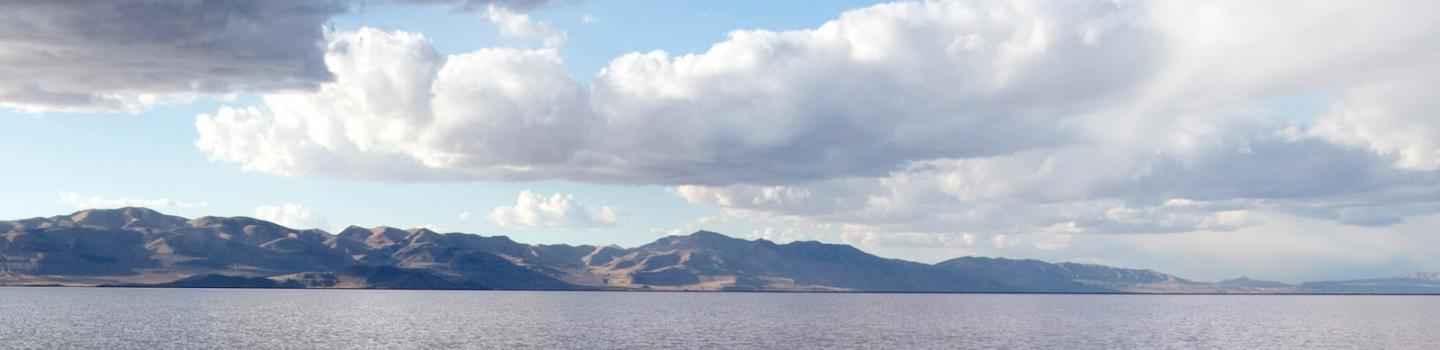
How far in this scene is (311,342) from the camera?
15538cm

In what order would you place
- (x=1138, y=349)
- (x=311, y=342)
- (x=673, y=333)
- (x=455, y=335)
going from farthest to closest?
1. (x=673, y=333)
2. (x=455, y=335)
3. (x=1138, y=349)
4. (x=311, y=342)

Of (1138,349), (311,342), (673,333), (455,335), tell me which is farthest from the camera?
(673,333)

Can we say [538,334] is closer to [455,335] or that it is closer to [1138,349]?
[455,335]

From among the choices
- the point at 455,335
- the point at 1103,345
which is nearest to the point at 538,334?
the point at 455,335

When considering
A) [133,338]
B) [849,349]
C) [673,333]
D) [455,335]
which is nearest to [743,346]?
[849,349]

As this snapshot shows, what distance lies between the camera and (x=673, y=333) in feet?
634

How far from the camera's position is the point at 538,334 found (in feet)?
604

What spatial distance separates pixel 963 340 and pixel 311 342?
94.0 metres

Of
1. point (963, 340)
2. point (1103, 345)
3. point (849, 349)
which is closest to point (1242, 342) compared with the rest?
point (1103, 345)

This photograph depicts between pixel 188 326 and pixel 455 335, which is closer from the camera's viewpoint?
pixel 455 335

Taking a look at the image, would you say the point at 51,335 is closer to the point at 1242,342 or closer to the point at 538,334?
the point at 538,334

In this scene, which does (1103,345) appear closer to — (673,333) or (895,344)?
(895,344)

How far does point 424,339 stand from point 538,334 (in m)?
22.0

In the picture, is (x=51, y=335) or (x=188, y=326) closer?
(x=51, y=335)
